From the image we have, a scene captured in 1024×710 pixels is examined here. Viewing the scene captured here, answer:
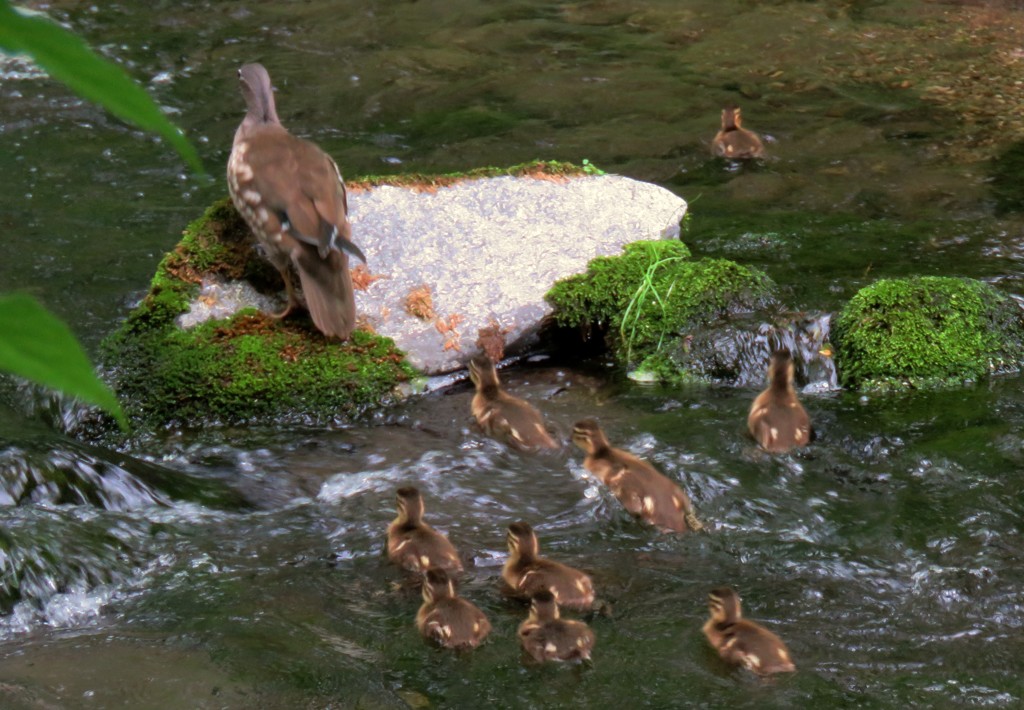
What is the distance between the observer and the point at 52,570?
4.54 meters

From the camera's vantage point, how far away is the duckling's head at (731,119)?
32.3 feet

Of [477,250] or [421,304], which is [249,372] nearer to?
[421,304]

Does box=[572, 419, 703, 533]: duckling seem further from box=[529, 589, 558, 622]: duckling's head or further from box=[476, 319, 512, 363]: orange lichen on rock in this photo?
box=[476, 319, 512, 363]: orange lichen on rock

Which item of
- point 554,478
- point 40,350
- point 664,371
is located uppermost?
point 40,350

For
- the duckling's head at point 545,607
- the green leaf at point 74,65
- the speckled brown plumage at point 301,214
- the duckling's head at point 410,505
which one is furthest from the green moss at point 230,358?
the green leaf at point 74,65

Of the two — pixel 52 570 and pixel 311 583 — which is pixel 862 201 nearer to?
pixel 311 583

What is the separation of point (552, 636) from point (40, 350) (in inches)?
148

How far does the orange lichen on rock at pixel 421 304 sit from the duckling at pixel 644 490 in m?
1.64

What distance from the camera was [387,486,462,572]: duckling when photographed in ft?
15.6

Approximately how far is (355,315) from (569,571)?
2.47m

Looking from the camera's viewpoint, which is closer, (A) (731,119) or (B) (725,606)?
(B) (725,606)

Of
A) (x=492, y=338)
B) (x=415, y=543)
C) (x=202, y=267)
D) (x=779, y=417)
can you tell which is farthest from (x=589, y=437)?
(x=202, y=267)

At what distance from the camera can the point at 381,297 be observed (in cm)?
676

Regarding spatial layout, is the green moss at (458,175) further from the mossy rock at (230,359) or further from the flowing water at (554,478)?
the flowing water at (554,478)
